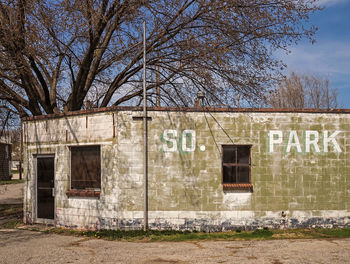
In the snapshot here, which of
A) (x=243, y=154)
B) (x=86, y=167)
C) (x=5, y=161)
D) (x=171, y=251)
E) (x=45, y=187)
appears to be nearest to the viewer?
(x=171, y=251)

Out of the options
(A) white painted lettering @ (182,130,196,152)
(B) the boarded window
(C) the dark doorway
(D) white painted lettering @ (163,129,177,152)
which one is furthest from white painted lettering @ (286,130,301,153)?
(C) the dark doorway

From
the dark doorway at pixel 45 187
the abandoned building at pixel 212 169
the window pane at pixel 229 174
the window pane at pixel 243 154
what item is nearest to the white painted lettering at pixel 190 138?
the abandoned building at pixel 212 169

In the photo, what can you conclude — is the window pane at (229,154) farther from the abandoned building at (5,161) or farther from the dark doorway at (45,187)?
the abandoned building at (5,161)

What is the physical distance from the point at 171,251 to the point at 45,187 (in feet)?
18.9

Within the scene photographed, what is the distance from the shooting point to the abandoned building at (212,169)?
1104 centimetres

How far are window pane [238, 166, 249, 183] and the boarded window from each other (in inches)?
163

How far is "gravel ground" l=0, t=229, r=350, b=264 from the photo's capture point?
807 centimetres

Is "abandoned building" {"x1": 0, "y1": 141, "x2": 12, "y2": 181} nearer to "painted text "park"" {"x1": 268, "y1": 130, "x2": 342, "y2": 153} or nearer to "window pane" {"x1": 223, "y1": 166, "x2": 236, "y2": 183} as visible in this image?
"window pane" {"x1": 223, "y1": 166, "x2": 236, "y2": 183}

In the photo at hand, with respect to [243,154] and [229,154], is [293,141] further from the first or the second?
[229,154]

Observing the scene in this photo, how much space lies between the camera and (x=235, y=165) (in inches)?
449

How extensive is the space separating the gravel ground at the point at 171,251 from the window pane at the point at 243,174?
2.10 metres

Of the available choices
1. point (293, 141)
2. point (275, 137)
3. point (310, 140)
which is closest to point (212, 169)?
point (275, 137)

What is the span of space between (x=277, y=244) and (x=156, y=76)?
8343 millimetres

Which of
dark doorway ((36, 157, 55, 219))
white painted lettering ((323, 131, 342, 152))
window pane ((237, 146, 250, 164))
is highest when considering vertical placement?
white painted lettering ((323, 131, 342, 152))
